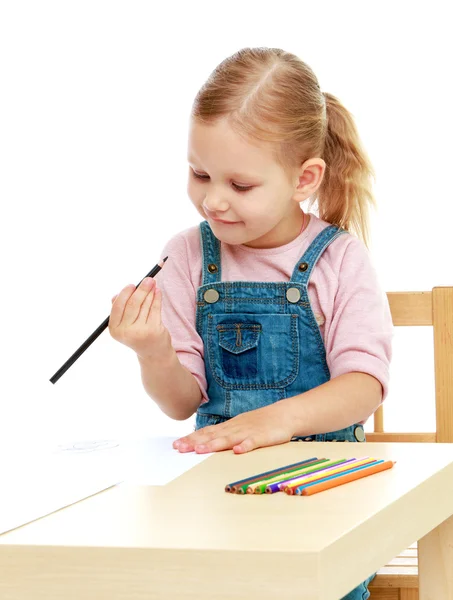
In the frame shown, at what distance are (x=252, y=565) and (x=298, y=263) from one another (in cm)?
68

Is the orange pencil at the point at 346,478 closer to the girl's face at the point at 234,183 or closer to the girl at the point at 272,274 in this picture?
the girl at the point at 272,274

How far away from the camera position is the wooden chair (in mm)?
1239

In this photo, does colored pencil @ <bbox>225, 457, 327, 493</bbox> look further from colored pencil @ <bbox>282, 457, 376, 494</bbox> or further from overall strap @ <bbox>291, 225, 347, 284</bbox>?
overall strap @ <bbox>291, 225, 347, 284</bbox>

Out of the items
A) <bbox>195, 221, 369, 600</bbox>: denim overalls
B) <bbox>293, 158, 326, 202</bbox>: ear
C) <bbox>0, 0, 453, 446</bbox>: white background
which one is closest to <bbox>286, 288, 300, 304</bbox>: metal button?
<bbox>195, 221, 369, 600</bbox>: denim overalls

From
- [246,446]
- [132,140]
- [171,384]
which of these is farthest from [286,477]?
[132,140]

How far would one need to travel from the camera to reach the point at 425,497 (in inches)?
30.0

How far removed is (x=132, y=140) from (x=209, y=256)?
4.47 ft

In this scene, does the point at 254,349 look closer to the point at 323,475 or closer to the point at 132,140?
the point at 323,475

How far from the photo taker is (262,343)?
1.19 metres

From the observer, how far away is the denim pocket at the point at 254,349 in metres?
1.19

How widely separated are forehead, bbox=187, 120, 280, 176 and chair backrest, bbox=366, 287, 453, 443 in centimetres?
32

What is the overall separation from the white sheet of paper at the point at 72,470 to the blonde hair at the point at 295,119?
0.37 meters

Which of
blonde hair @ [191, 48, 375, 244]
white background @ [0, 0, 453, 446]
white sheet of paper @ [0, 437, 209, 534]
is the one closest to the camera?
white sheet of paper @ [0, 437, 209, 534]

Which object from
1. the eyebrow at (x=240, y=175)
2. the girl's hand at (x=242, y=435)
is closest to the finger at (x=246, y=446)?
the girl's hand at (x=242, y=435)
